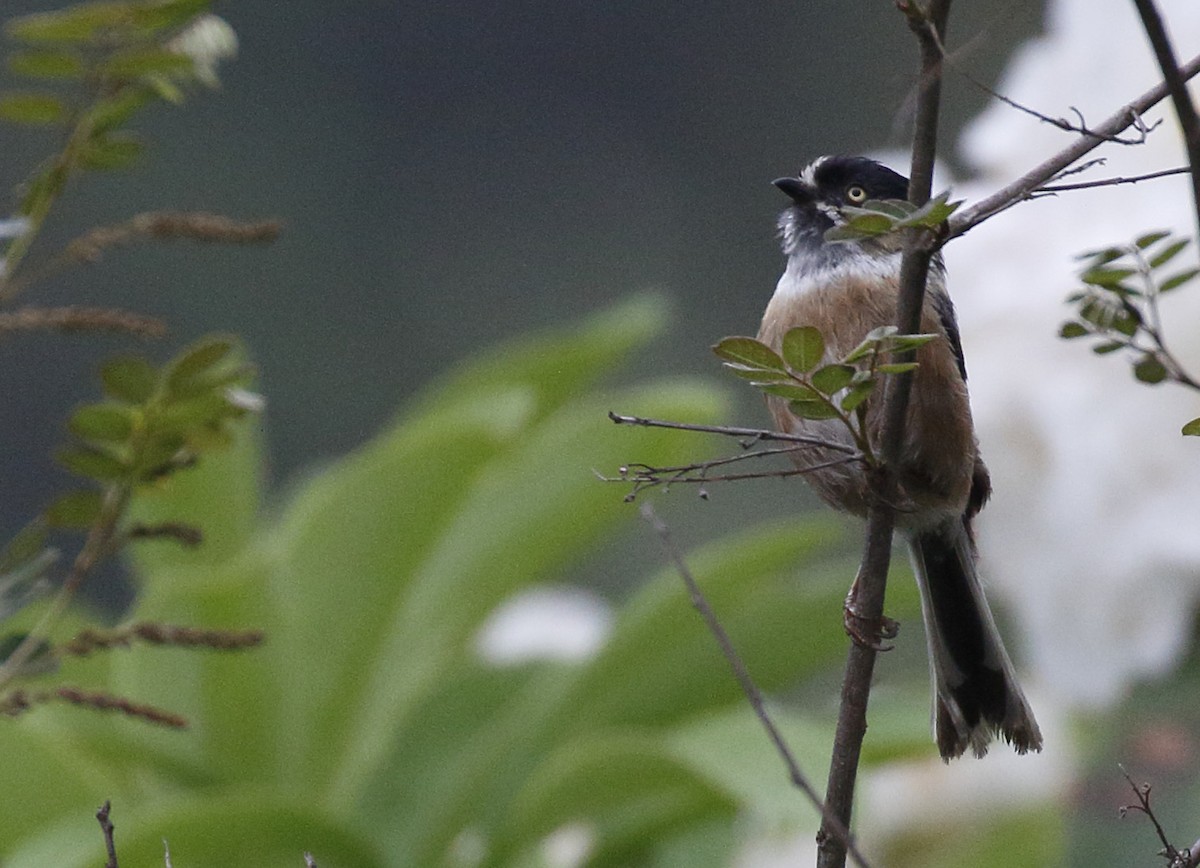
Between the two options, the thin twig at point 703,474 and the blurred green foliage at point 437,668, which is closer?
the thin twig at point 703,474

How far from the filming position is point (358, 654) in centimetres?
294

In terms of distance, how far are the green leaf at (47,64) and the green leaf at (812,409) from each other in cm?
78

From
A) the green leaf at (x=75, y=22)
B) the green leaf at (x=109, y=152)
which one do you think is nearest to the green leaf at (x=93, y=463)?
the green leaf at (x=109, y=152)

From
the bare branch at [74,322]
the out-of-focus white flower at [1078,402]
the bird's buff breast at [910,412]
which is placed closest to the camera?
the bare branch at [74,322]

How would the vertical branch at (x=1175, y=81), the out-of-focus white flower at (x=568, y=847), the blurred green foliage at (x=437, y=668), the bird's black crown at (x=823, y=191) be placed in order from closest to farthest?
the vertical branch at (x=1175, y=81)
the bird's black crown at (x=823, y=191)
the blurred green foliage at (x=437, y=668)
the out-of-focus white flower at (x=568, y=847)

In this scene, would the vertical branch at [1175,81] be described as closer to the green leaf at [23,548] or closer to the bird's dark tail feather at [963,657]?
the bird's dark tail feather at [963,657]

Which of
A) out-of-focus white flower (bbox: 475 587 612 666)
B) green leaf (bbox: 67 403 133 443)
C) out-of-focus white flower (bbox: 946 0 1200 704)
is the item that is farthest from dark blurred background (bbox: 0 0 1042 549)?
green leaf (bbox: 67 403 133 443)

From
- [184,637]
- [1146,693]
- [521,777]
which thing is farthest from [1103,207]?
[184,637]

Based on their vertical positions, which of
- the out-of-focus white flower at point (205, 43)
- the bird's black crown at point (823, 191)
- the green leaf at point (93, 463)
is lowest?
the green leaf at point (93, 463)

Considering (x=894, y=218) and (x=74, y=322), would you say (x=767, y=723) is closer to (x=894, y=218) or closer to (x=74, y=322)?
(x=894, y=218)

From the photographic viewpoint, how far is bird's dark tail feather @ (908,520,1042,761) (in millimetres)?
1555

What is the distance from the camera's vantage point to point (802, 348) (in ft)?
3.63

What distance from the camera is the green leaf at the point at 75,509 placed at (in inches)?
56.7

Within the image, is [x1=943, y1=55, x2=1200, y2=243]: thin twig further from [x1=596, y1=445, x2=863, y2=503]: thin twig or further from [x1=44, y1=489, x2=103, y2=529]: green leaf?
[x1=44, y1=489, x2=103, y2=529]: green leaf
